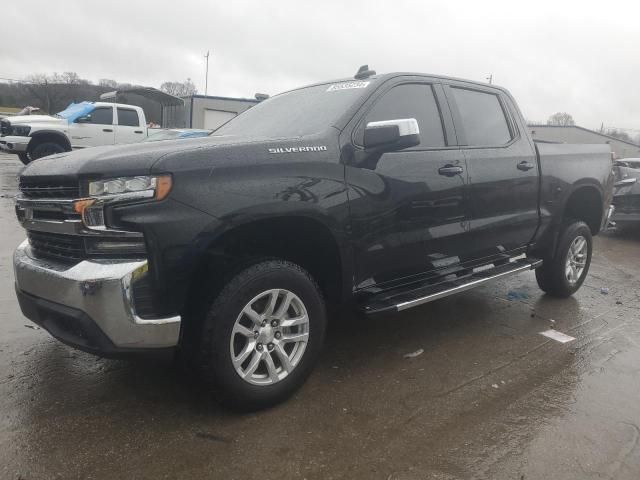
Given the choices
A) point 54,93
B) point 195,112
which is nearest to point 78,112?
point 195,112

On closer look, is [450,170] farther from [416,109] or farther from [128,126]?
[128,126]

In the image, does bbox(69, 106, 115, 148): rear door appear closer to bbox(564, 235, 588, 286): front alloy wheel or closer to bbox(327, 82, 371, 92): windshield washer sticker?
bbox(327, 82, 371, 92): windshield washer sticker

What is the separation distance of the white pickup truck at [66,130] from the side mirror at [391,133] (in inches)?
459

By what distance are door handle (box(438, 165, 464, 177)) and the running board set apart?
0.80m

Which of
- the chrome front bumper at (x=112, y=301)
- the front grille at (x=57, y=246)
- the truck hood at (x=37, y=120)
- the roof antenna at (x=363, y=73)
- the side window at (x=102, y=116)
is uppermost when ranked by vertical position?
the roof antenna at (x=363, y=73)

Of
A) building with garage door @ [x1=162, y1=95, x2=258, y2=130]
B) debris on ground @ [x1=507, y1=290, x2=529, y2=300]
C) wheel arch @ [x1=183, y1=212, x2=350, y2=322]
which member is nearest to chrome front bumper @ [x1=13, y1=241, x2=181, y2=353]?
wheel arch @ [x1=183, y1=212, x2=350, y2=322]

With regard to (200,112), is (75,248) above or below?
below

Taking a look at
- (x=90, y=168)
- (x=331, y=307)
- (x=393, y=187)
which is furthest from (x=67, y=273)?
(x=393, y=187)

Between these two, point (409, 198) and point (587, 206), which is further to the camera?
point (587, 206)

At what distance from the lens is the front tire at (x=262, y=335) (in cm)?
255

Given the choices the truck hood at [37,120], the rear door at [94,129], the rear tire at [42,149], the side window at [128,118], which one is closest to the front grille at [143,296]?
the rear door at [94,129]

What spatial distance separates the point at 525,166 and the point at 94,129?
12345 mm

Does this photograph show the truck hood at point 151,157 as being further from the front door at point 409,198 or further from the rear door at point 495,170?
the rear door at point 495,170

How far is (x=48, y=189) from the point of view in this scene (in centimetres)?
260
